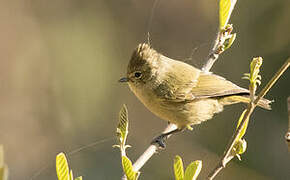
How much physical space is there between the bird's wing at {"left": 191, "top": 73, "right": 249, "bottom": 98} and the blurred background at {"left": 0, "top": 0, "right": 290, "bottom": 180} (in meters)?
1.20

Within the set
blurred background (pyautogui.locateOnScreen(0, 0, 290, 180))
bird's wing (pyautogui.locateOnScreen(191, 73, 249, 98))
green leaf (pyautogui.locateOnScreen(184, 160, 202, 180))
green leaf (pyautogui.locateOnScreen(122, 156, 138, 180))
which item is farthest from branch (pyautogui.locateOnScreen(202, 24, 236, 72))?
blurred background (pyautogui.locateOnScreen(0, 0, 290, 180))

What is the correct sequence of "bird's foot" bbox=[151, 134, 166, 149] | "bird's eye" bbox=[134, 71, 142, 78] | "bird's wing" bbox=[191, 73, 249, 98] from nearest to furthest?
1. "bird's foot" bbox=[151, 134, 166, 149]
2. "bird's eye" bbox=[134, 71, 142, 78]
3. "bird's wing" bbox=[191, 73, 249, 98]

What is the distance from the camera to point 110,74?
5543 mm

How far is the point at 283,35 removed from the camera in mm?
5207

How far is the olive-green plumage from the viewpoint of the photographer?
3686mm

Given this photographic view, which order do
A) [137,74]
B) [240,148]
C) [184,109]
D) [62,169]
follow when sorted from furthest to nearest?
[184,109]
[137,74]
[240,148]
[62,169]

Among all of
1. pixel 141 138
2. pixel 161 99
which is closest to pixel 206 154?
pixel 141 138

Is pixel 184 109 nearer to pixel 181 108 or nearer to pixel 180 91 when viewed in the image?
pixel 181 108

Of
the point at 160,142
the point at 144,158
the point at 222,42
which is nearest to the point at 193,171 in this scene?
the point at 144,158

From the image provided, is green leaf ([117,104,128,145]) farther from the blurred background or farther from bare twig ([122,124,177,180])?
the blurred background

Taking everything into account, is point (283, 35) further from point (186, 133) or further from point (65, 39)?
point (65, 39)

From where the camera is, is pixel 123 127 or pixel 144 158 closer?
pixel 123 127

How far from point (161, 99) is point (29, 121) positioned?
2.17 metres

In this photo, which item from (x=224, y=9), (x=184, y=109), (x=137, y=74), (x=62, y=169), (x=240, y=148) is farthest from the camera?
(x=184, y=109)
